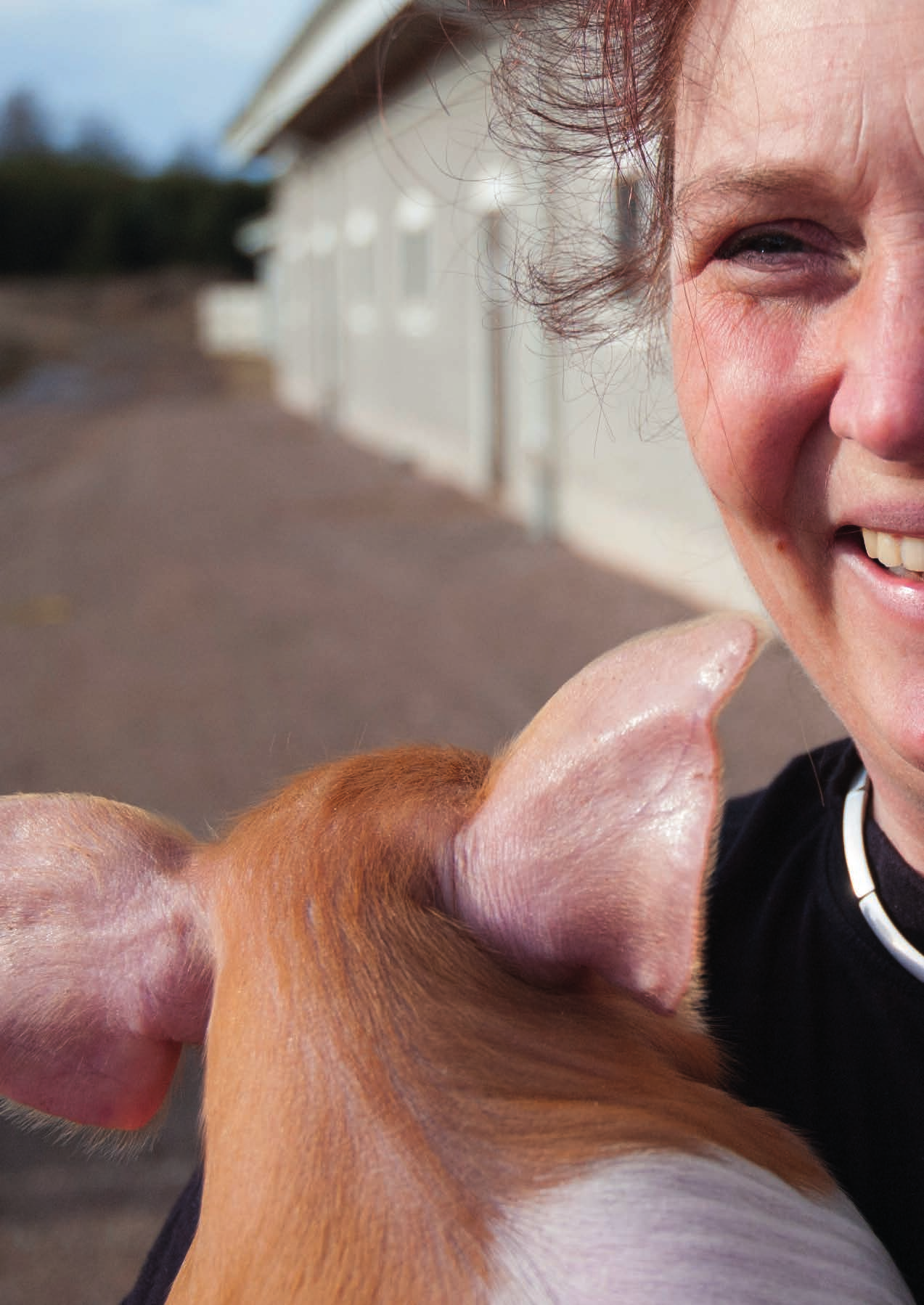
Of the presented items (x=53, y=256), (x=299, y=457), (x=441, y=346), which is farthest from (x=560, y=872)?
(x=53, y=256)

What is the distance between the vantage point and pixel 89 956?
1.19 meters

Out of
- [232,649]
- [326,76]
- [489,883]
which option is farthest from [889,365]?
[326,76]

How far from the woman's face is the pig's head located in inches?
13.9

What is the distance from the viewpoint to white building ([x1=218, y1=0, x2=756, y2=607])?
2879 millimetres

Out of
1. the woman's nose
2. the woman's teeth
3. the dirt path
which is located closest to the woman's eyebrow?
the woman's nose

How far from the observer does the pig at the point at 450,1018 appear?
0.98 metres

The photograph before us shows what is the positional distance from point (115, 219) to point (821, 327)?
177 ft

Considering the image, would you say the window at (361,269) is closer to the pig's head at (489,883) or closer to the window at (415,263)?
the window at (415,263)

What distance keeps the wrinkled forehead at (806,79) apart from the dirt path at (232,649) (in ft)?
2.80

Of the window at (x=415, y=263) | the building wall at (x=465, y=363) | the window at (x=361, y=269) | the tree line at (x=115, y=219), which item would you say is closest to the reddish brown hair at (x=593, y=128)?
the building wall at (x=465, y=363)

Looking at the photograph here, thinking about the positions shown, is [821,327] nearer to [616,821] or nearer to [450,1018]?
[616,821]

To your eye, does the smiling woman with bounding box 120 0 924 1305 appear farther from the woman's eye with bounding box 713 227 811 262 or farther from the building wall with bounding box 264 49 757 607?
the building wall with bounding box 264 49 757 607

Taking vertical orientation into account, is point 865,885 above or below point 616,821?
below

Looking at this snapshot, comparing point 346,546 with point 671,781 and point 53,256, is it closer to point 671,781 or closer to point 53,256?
point 671,781
